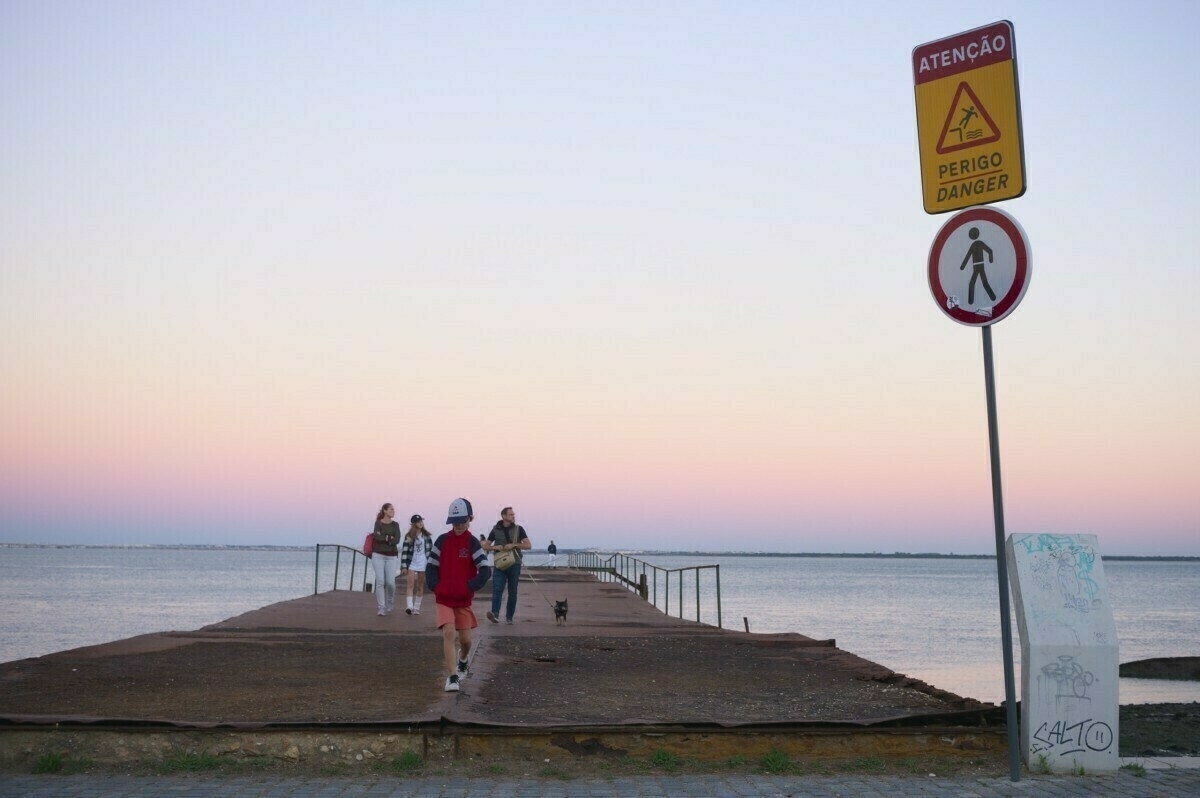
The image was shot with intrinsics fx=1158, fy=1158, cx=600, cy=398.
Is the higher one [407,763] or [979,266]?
[979,266]

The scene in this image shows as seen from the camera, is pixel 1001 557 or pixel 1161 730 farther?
pixel 1161 730

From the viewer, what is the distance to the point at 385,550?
56.9ft

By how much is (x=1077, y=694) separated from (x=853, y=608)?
185ft

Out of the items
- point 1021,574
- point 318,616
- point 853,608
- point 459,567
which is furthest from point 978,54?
point 853,608

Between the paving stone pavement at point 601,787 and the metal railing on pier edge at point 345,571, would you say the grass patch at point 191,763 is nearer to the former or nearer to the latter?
the paving stone pavement at point 601,787

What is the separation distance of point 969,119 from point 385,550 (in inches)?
487

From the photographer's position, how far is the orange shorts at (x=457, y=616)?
9.26 metres

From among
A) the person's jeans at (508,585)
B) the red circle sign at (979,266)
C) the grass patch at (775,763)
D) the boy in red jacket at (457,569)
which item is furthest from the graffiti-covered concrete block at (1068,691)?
the person's jeans at (508,585)

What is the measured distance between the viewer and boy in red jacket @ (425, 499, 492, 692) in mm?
9289

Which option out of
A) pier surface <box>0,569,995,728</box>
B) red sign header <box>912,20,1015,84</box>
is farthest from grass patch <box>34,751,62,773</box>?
red sign header <box>912,20,1015,84</box>

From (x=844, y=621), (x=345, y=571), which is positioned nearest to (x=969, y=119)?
(x=844, y=621)

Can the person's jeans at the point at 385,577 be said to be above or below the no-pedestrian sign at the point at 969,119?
below

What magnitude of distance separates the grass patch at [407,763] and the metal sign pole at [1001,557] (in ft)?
11.1

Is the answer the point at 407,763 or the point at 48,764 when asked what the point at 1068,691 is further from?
the point at 48,764
